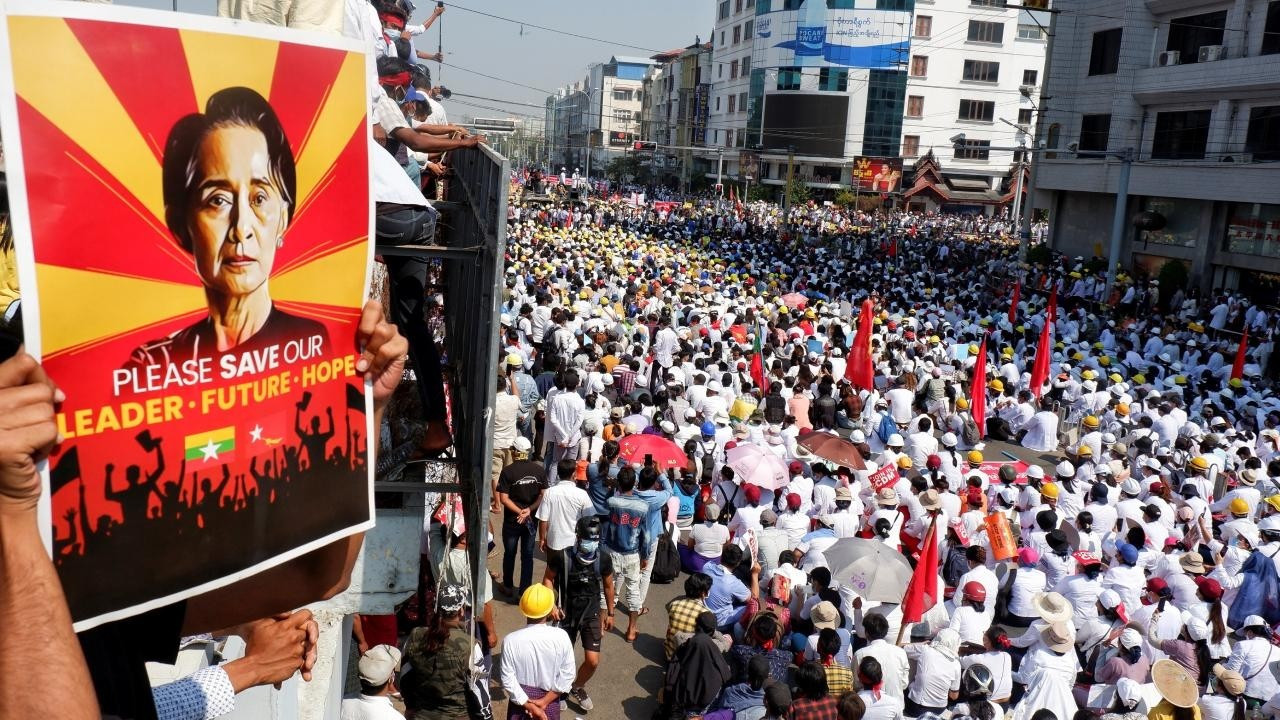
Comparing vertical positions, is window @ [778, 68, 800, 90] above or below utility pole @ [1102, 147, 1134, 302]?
above

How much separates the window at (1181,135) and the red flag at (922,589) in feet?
80.0

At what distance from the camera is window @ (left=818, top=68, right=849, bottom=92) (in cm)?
5756

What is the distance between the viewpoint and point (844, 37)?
57.2m

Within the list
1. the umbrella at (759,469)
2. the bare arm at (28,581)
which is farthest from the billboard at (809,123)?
the bare arm at (28,581)

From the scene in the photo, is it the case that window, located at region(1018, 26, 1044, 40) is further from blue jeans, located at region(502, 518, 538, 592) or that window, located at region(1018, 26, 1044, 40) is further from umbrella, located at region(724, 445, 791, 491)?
blue jeans, located at region(502, 518, 538, 592)

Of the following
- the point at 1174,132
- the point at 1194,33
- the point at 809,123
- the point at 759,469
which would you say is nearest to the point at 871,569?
the point at 759,469

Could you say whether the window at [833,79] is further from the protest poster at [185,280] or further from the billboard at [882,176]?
the protest poster at [185,280]

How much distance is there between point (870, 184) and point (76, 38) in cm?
5181

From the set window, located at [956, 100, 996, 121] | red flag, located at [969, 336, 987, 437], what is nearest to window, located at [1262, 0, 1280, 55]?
red flag, located at [969, 336, 987, 437]

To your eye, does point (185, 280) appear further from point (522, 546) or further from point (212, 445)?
point (522, 546)

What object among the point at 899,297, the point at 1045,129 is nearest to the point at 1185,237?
the point at 1045,129

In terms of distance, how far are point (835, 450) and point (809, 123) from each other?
170ft

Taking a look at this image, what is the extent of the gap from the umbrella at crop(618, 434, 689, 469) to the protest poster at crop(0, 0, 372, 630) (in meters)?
6.61

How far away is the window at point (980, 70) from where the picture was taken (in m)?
57.4
